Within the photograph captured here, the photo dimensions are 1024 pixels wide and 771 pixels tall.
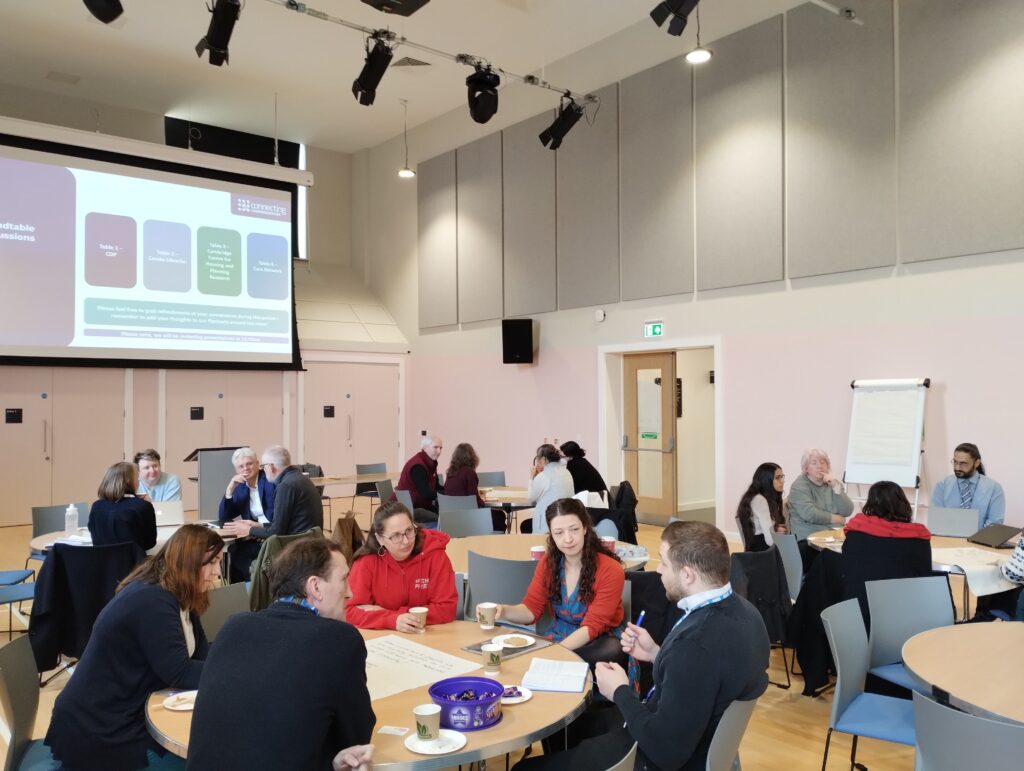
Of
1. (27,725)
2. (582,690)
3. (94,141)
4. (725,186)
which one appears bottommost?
(27,725)

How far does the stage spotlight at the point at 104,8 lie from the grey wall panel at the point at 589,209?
5.72 m

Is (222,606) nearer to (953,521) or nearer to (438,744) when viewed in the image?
(438,744)

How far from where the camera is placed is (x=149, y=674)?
7.51 feet

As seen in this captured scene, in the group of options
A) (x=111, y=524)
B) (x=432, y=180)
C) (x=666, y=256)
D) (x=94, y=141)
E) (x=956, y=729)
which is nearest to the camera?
(x=956, y=729)

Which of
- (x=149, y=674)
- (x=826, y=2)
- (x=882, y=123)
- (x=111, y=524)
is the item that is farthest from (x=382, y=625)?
(x=826, y=2)

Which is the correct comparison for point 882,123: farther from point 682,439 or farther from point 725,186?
point 682,439

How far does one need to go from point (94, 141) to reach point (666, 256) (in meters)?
7.42

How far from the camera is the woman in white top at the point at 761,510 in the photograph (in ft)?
16.5

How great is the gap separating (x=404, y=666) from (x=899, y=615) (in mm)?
2155

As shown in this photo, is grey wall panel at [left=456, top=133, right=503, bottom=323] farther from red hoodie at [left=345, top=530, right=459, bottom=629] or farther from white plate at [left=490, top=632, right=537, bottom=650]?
white plate at [left=490, top=632, right=537, bottom=650]

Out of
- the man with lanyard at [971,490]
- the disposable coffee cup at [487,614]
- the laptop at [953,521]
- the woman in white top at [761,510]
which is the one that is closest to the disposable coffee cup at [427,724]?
the disposable coffee cup at [487,614]

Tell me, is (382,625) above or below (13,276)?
below

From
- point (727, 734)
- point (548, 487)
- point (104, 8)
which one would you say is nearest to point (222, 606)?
point (727, 734)

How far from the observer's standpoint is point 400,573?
3234mm
